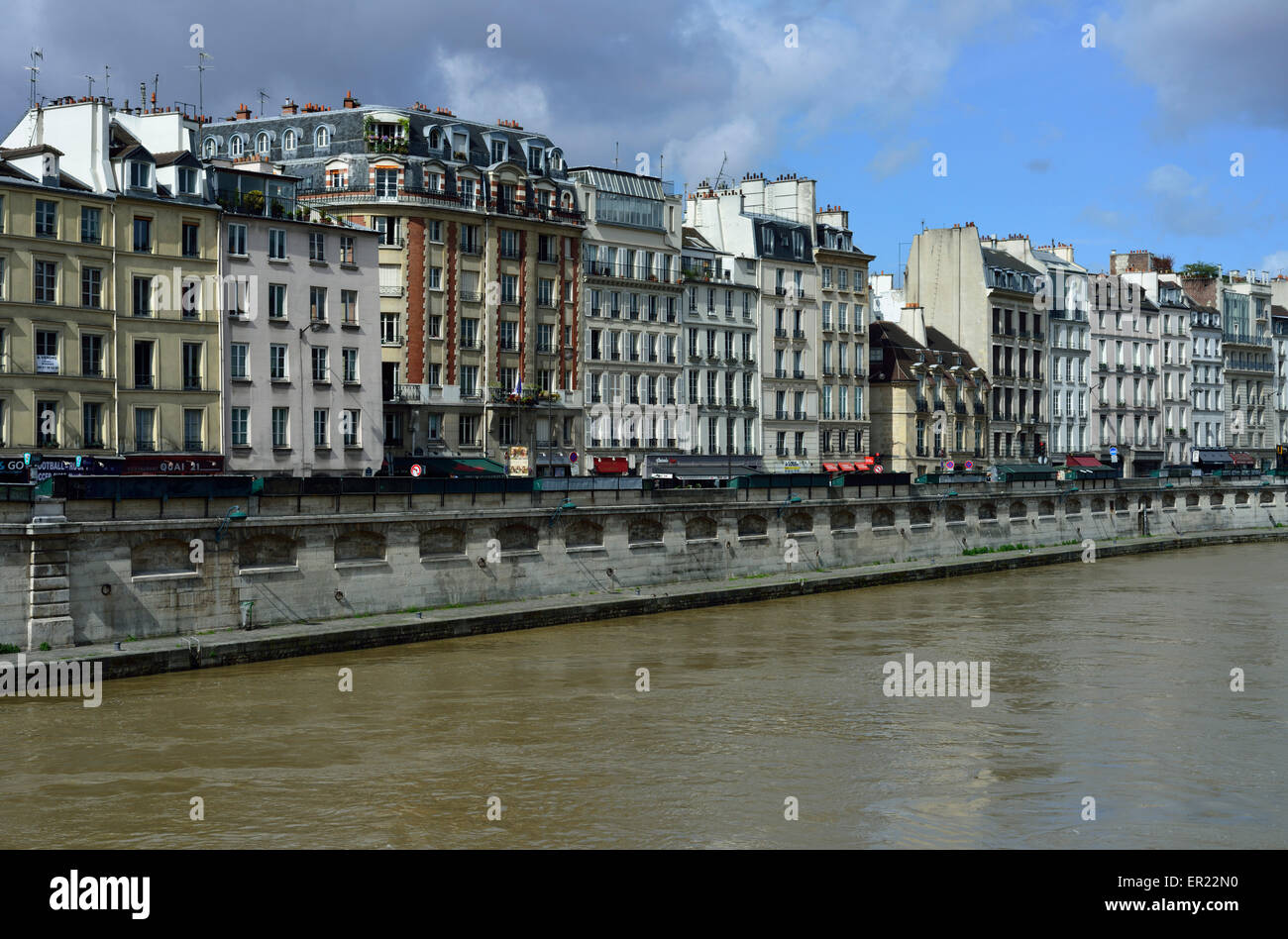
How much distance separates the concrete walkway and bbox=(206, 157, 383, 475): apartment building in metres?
15.2

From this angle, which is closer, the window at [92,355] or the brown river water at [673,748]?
the brown river water at [673,748]

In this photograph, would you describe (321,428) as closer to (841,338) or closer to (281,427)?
(281,427)

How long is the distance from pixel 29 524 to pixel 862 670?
17.8m

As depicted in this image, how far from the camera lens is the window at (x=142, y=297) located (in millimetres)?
49812

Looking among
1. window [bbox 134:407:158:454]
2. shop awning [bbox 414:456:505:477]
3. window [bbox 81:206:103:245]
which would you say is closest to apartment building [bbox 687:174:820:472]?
shop awning [bbox 414:456:505:477]

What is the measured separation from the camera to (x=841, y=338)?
81750mm

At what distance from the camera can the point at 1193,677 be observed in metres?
33.2

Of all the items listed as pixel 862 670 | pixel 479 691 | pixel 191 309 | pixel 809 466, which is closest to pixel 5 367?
pixel 191 309

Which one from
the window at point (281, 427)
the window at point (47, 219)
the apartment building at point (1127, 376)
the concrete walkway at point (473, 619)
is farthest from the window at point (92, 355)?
the apartment building at point (1127, 376)

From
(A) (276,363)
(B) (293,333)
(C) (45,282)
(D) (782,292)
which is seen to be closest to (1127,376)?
(D) (782,292)

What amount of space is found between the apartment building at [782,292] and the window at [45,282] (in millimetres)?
36701

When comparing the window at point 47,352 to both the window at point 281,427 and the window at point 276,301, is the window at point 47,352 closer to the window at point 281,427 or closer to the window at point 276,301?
the window at point 276,301

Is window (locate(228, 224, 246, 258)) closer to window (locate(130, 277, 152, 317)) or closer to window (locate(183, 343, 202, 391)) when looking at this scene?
window (locate(130, 277, 152, 317))

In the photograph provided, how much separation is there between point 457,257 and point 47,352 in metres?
18.8
